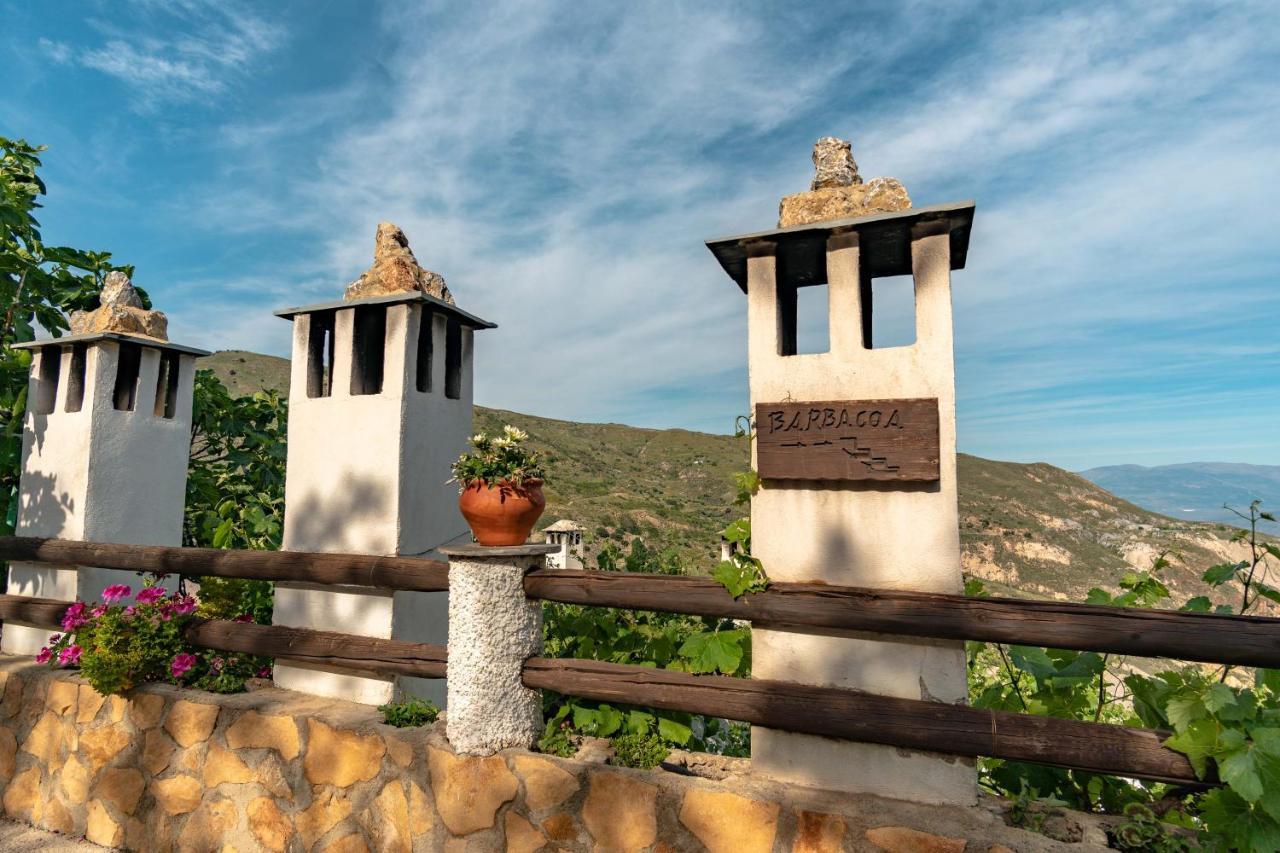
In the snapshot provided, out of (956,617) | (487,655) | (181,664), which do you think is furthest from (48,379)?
(956,617)

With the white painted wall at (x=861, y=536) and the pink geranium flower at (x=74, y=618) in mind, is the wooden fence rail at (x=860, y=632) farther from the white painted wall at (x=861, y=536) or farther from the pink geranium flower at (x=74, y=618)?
the pink geranium flower at (x=74, y=618)

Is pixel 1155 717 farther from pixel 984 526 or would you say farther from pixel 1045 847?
pixel 984 526

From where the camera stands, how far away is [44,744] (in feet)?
18.0

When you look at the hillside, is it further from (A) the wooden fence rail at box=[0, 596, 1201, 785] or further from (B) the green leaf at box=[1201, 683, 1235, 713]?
(B) the green leaf at box=[1201, 683, 1235, 713]

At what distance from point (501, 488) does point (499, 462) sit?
21cm

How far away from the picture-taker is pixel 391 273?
5148mm

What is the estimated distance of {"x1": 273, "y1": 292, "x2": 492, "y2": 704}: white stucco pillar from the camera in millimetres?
4781

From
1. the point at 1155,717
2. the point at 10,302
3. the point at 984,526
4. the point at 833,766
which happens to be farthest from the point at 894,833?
the point at 984,526

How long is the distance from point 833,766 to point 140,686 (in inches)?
203

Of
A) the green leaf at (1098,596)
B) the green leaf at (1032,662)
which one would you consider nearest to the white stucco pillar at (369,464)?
the green leaf at (1032,662)

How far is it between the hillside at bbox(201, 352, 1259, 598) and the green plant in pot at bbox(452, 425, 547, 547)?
26452 mm

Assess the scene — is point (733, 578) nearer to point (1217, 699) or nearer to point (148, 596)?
point (1217, 699)

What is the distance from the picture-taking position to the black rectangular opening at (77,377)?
6430 millimetres

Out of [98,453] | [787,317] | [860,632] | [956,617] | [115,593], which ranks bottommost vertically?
[115,593]
